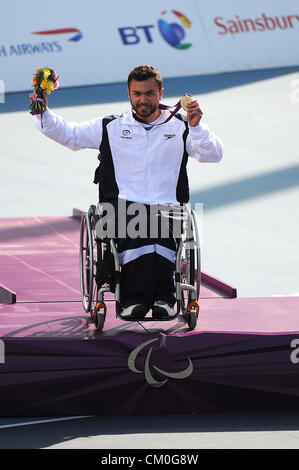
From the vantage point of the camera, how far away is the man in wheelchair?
4578 millimetres

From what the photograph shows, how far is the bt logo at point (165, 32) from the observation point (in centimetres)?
1412

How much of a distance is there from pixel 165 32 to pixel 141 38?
0.34 metres

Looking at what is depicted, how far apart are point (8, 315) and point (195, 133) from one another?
1.16 meters

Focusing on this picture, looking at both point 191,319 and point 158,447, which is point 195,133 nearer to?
point 191,319

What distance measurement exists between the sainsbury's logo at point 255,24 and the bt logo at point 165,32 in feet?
1.66

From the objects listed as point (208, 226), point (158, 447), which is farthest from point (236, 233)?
point (158, 447)

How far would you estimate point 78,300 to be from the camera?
5117 mm
